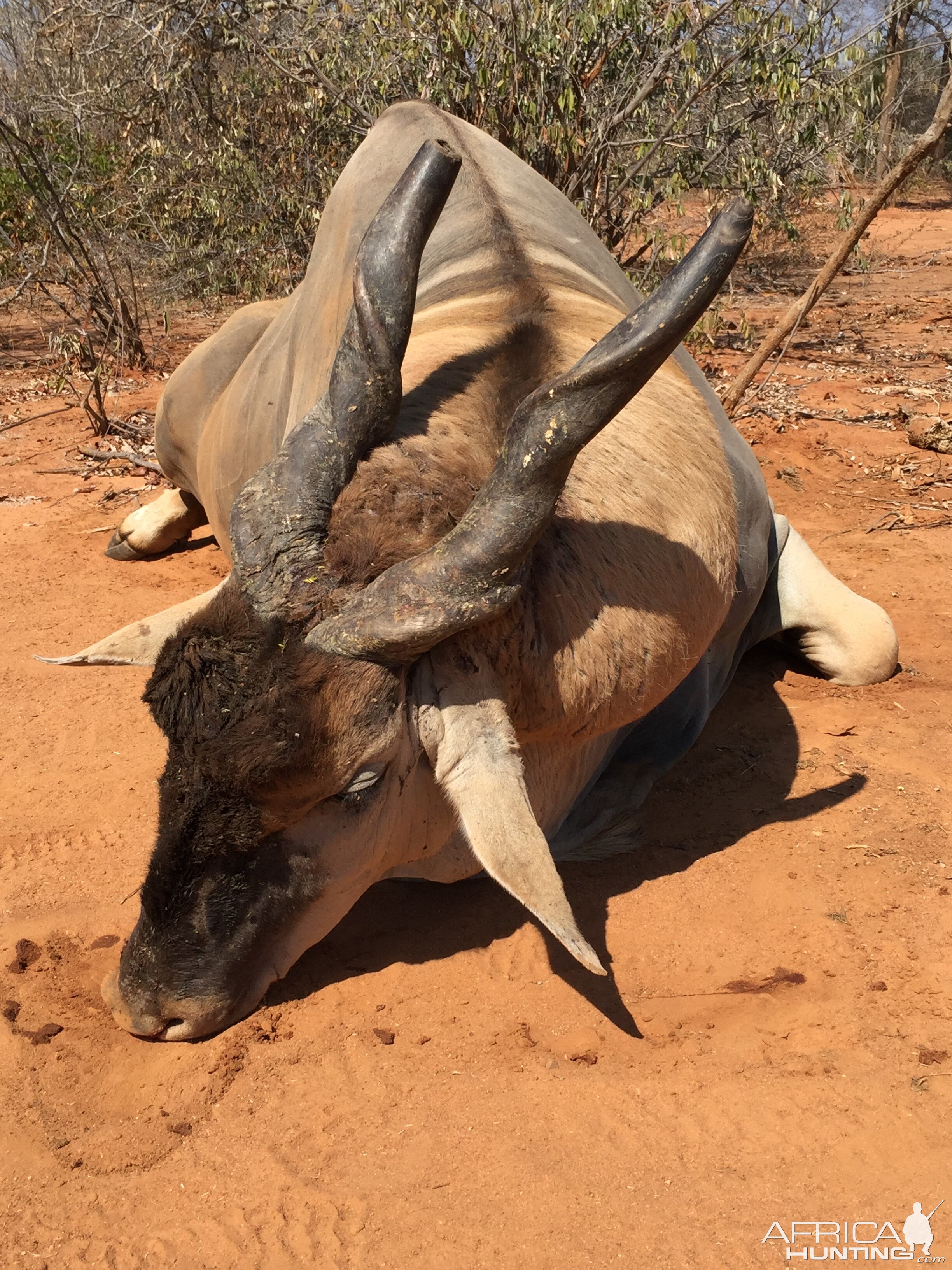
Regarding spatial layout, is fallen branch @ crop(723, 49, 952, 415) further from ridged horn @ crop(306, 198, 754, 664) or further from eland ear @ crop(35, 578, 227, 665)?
eland ear @ crop(35, 578, 227, 665)

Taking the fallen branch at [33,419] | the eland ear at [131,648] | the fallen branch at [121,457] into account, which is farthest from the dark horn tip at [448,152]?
the fallen branch at [33,419]

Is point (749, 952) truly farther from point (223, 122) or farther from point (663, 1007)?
point (223, 122)

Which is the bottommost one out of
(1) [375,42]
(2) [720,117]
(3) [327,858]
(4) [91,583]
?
(4) [91,583]

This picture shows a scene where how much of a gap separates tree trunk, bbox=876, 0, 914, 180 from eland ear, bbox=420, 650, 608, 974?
1287cm

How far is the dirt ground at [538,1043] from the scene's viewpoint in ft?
8.48

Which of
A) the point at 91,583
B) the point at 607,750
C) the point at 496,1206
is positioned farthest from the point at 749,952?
the point at 91,583

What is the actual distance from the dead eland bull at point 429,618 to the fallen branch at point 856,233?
2.48 m

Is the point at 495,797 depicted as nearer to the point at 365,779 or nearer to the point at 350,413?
the point at 365,779

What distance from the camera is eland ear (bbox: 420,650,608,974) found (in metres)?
2.52

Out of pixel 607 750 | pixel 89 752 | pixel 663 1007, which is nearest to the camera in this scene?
pixel 663 1007

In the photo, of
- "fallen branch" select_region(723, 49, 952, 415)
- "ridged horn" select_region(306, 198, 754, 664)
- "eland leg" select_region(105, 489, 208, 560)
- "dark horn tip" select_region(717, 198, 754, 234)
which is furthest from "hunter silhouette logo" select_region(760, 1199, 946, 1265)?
"eland leg" select_region(105, 489, 208, 560)

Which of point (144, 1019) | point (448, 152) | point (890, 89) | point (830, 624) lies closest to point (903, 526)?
point (830, 624)

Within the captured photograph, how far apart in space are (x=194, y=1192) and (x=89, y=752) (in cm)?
222

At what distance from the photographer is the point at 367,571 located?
266 cm
